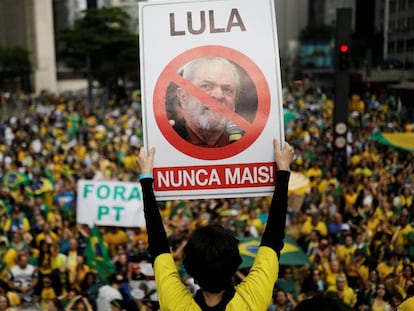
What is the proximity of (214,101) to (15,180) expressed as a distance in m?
10.9

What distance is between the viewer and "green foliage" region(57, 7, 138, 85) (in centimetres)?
4688

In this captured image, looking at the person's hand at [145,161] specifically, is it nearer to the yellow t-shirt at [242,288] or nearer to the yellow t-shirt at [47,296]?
the yellow t-shirt at [242,288]

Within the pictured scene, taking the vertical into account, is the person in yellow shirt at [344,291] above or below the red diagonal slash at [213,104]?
below

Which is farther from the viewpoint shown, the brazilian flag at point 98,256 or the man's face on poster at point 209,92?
the brazilian flag at point 98,256

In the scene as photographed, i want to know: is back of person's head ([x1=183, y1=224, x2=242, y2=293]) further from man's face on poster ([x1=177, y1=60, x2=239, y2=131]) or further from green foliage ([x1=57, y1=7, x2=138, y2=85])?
green foliage ([x1=57, y1=7, x2=138, y2=85])

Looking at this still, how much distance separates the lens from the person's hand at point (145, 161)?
92.9 inches

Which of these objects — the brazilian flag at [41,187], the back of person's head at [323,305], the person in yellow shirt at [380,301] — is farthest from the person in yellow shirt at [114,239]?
the back of person's head at [323,305]

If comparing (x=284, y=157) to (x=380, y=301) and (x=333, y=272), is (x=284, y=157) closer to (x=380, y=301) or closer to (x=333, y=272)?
(x=380, y=301)

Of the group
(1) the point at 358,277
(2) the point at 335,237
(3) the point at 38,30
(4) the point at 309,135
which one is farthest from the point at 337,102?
(3) the point at 38,30

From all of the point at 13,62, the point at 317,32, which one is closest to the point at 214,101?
the point at 13,62

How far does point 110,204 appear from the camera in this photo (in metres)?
8.64

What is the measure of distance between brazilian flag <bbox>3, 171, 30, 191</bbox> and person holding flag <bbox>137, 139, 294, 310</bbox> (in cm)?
1073

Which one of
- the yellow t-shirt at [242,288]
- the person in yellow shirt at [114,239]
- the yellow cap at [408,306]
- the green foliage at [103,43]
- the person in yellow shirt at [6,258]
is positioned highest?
the green foliage at [103,43]

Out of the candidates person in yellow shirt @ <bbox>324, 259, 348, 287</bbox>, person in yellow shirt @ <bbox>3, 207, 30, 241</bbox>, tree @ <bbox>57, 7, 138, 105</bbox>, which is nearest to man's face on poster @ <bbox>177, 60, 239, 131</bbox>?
person in yellow shirt @ <bbox>324, 259, 348, 287</bbox>
